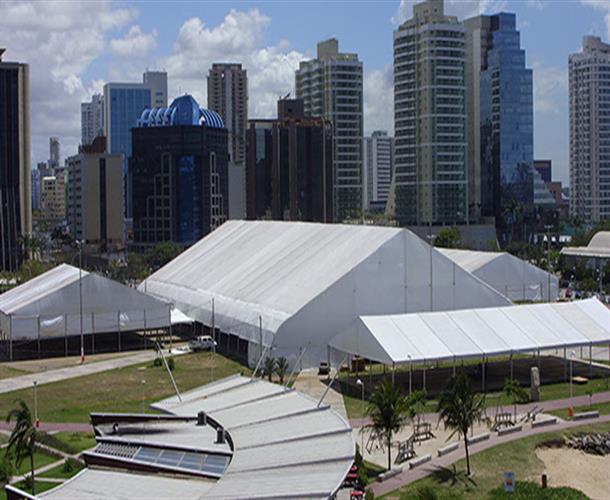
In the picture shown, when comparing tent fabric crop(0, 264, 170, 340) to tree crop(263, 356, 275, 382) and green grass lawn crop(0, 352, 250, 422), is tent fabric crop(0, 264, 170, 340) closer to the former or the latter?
green grass lawn crop(0, 352, 250, 422)

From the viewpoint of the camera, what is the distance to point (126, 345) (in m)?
64.1

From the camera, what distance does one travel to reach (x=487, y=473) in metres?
33.7

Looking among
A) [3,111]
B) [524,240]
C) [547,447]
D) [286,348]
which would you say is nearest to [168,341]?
[286,348]

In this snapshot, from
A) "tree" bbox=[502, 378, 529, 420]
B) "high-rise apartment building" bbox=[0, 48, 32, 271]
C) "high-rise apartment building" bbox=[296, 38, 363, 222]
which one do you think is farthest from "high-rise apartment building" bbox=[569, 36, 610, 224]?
"tree" bbox=[502, 378, 529, 420]

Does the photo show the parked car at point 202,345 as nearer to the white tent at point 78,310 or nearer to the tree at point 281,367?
the white tent at point 78,310

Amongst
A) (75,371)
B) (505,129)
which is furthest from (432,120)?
(75,371)

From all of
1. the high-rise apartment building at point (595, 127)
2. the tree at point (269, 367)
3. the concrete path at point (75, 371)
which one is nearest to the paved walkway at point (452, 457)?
the tree at point (269, 367)

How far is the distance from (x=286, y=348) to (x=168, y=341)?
1694cm

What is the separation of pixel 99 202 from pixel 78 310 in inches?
4863

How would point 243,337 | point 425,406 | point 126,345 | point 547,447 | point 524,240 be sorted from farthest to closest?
point 524,240, point 126,345, point 243,337, point 425,406, point 547,447

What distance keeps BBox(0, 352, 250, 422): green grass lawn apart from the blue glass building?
4553 inches

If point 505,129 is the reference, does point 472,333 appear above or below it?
below

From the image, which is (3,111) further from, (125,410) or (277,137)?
(125,410)

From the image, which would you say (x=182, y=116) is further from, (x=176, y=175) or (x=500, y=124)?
(x=500, y=124)
